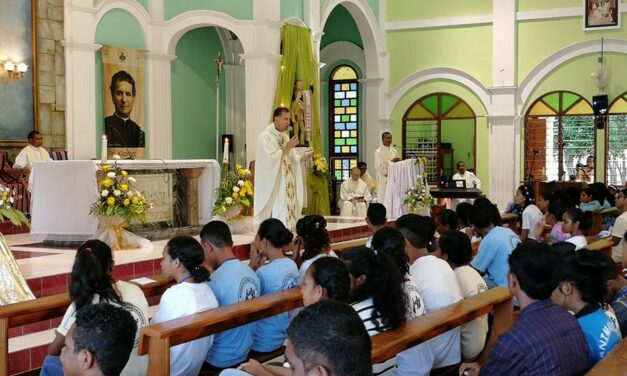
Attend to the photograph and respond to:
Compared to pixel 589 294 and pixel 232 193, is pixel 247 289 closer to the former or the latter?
pixel 589 294

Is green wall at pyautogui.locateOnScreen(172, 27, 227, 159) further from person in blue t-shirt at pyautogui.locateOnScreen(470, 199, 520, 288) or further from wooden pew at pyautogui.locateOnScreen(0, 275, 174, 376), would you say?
wooden pew at pyautogui.locateOnScreen(0, 275, 174, 376)

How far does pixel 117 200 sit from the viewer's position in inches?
319

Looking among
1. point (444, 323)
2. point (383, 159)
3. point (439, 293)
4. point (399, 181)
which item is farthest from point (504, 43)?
point (444, 323)

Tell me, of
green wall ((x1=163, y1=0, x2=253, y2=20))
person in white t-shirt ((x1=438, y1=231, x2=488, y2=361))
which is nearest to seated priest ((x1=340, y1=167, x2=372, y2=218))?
green wall ((x1=163, y1=0, x2=253, y2=20))

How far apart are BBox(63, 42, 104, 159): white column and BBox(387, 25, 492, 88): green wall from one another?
8.15 metres

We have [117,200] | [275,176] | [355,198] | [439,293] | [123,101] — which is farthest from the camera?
[355,198]

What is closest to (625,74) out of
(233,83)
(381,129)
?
(381,129)

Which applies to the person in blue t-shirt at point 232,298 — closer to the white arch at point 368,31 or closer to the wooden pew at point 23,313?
the wooden pew at point 23,313

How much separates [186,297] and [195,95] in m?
11.2

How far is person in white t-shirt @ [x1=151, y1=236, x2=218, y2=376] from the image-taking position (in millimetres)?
3559

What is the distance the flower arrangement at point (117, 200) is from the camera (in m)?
8.03

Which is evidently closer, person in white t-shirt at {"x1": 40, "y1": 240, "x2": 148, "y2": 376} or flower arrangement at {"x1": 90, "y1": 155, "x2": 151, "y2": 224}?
person in white t-shirt at {"x1": 40, "y1": 240, "x2": 148, "y2": 376}

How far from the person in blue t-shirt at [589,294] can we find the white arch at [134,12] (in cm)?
982

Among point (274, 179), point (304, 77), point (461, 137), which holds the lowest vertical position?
point (274, 179)
